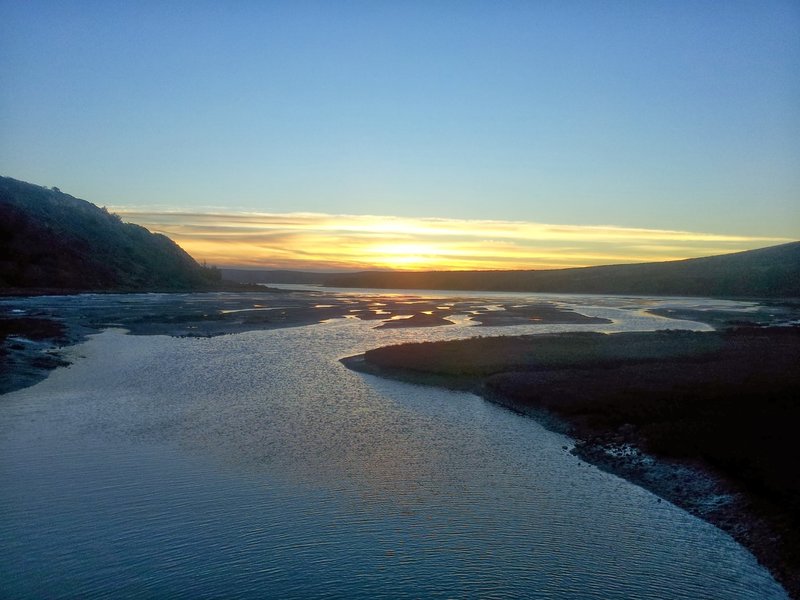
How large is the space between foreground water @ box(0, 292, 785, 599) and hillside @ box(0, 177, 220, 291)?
95.6 meters

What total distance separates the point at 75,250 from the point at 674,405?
422ft

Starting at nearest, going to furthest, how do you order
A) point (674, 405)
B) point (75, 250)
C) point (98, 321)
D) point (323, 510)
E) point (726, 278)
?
point (323, 510)
point (674, 405)
point (98, 321)
point (75, 250)
point (726, 278)

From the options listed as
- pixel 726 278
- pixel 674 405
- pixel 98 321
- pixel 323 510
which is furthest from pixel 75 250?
pixel 726 278

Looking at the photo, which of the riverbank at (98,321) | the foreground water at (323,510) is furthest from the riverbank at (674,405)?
the riverbank at (98,321)

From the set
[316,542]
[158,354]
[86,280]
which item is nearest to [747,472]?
[316,542]

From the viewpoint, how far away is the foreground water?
1295cm

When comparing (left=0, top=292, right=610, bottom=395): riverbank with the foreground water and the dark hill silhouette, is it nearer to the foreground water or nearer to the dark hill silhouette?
the foreground water

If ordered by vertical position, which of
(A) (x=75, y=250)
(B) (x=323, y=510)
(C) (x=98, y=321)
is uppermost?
(A) (x=75, y=250)

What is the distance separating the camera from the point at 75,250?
426 ft

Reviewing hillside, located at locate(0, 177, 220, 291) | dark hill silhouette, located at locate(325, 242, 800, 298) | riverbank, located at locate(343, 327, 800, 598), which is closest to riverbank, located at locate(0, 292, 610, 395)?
hillside, located at locate(0, 177, 220, 291)

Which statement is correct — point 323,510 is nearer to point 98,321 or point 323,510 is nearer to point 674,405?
point 674,405

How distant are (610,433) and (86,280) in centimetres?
12045

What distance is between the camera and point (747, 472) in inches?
702

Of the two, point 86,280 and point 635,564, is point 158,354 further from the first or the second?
point 86,280
